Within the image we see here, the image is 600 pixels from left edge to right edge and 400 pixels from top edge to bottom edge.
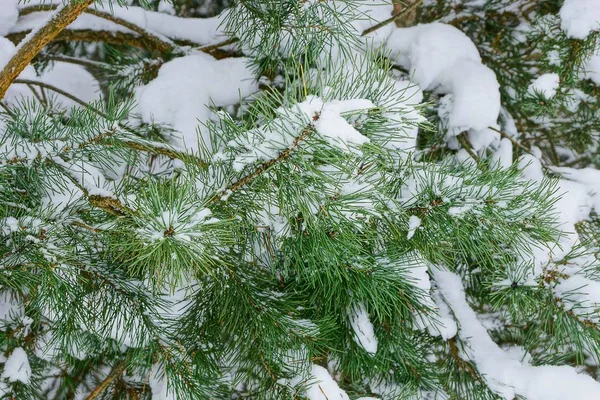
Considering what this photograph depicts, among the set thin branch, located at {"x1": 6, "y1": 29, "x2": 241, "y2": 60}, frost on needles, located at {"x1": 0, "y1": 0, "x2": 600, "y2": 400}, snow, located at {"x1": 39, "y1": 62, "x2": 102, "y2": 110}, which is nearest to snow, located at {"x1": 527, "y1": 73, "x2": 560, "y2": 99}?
frost on needles, located at {"x1": 0, "y1": 0, "x2": 600, "y2": 400}

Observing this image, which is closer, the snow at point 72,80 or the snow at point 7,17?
the snow at point 7,17

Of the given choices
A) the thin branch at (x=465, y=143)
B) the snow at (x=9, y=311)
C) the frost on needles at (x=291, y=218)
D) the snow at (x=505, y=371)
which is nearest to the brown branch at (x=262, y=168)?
the frost on needles at (x=291, y=218)

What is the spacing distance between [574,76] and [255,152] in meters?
1.35

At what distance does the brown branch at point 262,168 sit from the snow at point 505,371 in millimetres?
1034

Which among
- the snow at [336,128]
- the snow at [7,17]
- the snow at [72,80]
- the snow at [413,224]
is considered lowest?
the snow at [413,224]

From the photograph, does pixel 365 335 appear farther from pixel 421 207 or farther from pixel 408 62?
pixel 408 62

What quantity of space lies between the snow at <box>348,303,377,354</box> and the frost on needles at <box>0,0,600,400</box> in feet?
0.03

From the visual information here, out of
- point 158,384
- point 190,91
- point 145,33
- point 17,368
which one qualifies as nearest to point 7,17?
point 145,33

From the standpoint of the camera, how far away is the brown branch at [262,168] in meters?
0.82

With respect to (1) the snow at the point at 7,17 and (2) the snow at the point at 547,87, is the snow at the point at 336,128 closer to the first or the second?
(2) the snow at the point at 547,87

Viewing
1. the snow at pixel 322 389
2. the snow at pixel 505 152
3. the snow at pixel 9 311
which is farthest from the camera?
the snow at pixel 505 152

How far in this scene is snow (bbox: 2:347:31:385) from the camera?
1.70 meters

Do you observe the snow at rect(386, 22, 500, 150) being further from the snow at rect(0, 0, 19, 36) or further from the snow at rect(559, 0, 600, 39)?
the snow at rect(0, 0, 19, 36)

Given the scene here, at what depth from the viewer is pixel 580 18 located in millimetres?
1738
